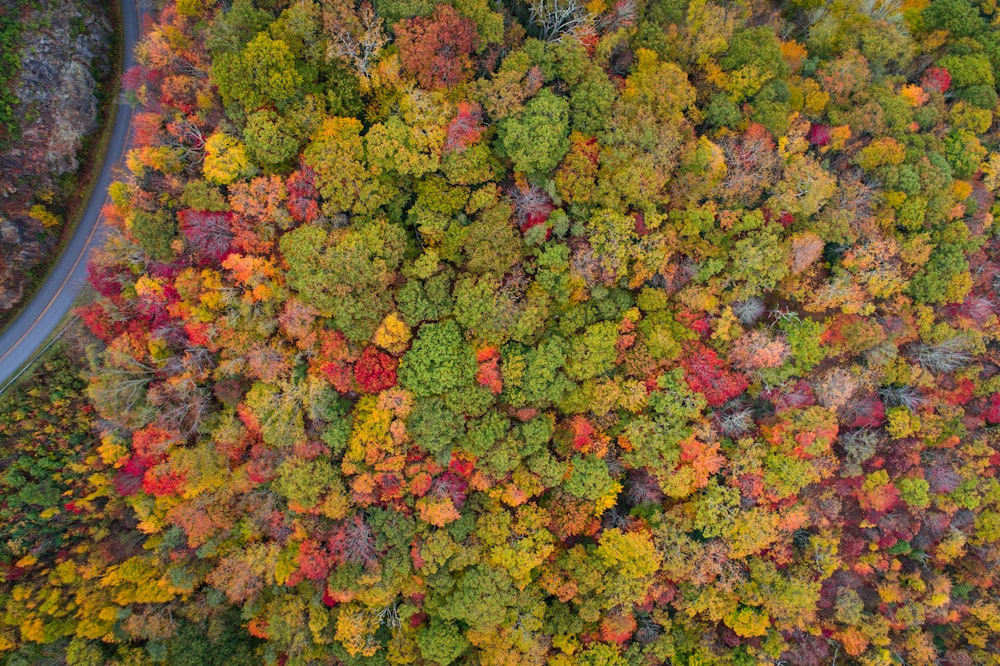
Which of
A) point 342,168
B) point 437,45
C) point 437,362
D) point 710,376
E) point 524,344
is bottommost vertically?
point 437,362

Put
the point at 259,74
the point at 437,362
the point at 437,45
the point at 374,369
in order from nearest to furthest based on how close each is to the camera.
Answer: the point at 259,74 < the point at 437,45 < the point at 437,362 < the point at 374,369

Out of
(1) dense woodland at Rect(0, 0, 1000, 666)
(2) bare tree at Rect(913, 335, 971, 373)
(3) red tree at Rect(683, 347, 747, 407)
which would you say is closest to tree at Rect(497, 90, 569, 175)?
(1) dense woodland at Rect(0, 0, 1000, 666)

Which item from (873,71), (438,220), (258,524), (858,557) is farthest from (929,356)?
(258,524)

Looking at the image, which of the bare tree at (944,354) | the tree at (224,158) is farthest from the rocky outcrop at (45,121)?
the bare tree at (944,354)

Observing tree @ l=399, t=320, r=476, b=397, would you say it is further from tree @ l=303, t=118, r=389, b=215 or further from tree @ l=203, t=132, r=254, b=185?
tree @ l=203, t=132, r=254, b=185

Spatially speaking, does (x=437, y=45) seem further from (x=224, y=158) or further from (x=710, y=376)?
(x=710, y=376)

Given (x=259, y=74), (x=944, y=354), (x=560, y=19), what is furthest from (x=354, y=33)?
(x=944, y=354)
